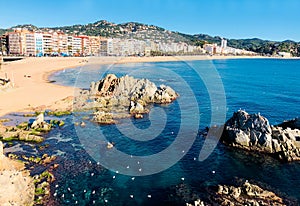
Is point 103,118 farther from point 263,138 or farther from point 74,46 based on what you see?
point 74,46

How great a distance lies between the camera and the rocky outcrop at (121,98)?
1654 inches

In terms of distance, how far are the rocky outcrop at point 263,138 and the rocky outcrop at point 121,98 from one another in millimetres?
15107

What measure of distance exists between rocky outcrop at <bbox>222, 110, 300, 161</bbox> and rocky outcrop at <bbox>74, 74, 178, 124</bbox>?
15.1 m

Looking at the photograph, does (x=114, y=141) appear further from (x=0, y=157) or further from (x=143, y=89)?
(x=143, y=89)

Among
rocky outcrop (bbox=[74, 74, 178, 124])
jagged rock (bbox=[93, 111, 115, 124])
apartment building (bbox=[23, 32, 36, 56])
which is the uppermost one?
apartment building (bbox=[23, 32, 36, 56])

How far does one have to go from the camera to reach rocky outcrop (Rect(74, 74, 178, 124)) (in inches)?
1654

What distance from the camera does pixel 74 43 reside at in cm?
18300

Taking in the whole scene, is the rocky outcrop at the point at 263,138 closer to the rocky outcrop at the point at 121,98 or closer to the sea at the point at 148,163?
the sea at the point at 148,163

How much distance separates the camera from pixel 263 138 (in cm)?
2747

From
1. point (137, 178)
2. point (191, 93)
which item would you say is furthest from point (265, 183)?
point (191, 93)

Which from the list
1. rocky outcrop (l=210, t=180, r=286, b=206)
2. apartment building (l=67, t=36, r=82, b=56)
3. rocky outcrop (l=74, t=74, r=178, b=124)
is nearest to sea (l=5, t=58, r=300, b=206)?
rocky outcrop (l=210, t=180, r=286, b=206)

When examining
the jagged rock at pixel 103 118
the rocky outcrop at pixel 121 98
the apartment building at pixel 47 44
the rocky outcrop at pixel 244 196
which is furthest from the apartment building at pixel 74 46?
the rocky outcrop at pixel 244 196

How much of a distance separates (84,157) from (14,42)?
146 m

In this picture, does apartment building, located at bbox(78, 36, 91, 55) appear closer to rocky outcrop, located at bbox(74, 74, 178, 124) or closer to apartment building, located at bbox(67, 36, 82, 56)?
apartment building, located at bbox(67, 36, 82, 56)
